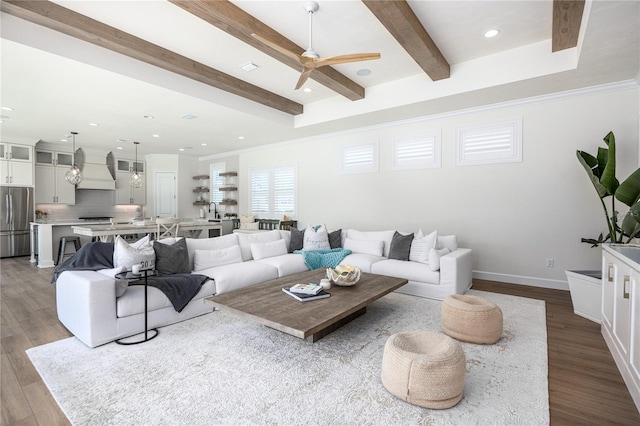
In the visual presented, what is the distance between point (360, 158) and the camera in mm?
6559

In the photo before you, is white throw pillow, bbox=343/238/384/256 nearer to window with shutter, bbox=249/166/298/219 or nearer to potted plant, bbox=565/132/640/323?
potted plant, bbox=565/132/640/323

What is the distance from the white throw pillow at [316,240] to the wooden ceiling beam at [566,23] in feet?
13.1

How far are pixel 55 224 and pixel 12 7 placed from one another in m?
5.00

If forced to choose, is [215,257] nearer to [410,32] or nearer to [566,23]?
[410,32]

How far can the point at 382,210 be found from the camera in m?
6.29

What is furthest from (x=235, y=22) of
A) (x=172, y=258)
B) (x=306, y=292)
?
(x=306, y=292)

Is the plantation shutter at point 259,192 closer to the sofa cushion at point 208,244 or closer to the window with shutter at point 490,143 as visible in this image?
the sofa cushion at point 208,244

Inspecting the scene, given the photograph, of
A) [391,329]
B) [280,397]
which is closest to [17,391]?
[280,397]

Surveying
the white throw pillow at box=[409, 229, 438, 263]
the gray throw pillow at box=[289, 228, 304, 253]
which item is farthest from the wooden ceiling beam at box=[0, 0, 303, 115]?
the white throw pillow at box=[409, 229, 438, 263]

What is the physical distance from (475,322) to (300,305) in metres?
1.55

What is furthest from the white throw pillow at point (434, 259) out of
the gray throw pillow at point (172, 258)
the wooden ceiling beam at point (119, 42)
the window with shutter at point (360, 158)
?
the wooden ceiling beam at point (119, 42)

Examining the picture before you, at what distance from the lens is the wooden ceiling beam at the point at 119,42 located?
9.77 feet

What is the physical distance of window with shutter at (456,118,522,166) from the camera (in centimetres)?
486

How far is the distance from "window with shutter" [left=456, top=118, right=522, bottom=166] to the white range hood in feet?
30.3
